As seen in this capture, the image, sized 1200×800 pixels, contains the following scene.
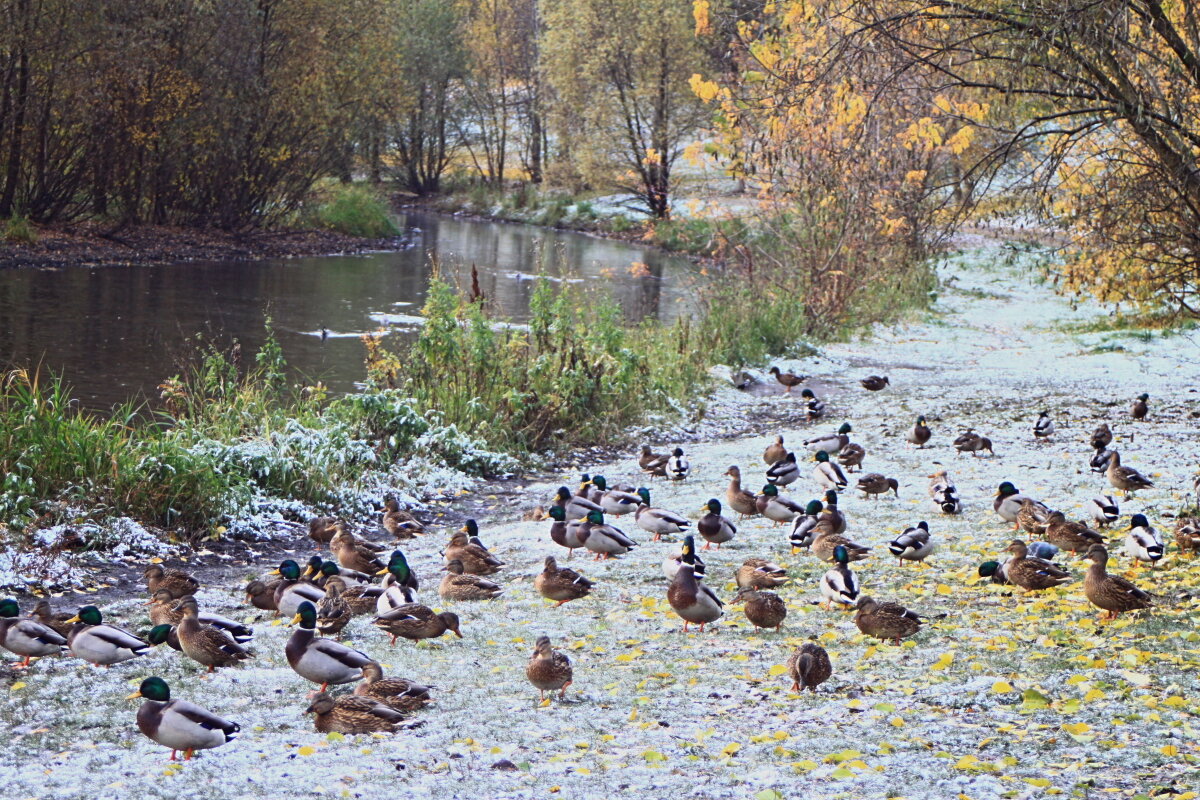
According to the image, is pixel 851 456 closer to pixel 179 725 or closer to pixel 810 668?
pixel 810 668

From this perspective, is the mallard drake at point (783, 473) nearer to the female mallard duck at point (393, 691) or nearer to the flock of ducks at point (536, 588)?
the flock of ducks at point (536, 588)

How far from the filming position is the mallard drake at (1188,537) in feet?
27.7

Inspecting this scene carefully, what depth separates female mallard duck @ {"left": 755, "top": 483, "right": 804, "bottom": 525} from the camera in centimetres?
1076

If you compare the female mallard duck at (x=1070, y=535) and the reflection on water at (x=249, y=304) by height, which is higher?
the reflection on water at (x=249, y=304)

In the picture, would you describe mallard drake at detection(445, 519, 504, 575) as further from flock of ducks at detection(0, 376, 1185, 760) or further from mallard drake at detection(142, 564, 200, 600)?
mallard drake at detection(142, 564, 200, 600)

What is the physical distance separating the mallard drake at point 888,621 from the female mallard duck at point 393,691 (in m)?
2.67

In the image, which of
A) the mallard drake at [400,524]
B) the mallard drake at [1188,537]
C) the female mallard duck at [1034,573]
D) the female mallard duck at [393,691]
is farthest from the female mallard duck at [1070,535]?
the mallard drake at [400,524]

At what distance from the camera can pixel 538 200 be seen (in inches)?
2355

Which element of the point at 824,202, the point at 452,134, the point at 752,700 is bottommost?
the point at 752,700

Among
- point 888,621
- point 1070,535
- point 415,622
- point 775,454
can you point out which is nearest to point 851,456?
point 775,454

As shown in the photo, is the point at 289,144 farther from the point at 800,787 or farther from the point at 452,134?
the point at 800,787

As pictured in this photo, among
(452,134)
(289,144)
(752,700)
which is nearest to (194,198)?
(289,144)

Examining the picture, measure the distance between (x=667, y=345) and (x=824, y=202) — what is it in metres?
5.44

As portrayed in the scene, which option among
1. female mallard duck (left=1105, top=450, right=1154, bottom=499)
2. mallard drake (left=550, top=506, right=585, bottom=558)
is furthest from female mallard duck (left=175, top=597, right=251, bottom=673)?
female mallard duck (left=1105, top=450, right=1154, bottom=499)
